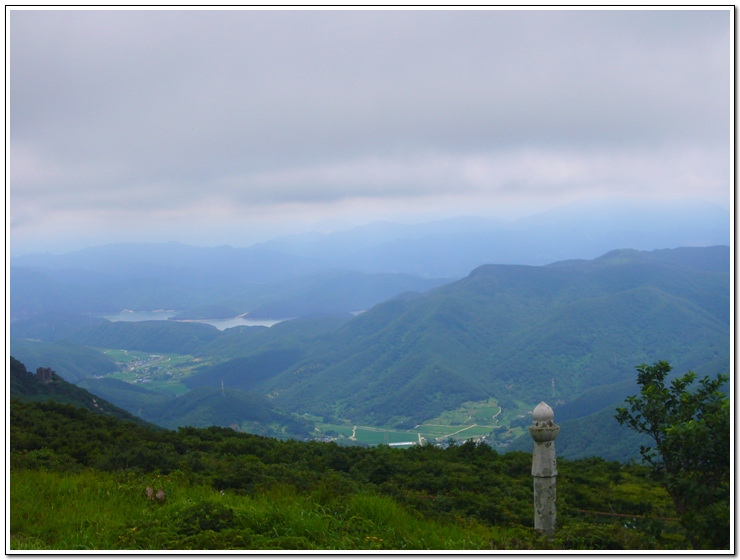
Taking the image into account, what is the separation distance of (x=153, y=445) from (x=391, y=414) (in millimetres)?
97091

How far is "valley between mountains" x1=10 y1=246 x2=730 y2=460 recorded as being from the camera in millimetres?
89062

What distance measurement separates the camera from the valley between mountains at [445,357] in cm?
8906

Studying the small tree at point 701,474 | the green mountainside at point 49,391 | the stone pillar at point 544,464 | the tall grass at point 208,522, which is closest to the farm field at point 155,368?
the green mountainside at point 49,391

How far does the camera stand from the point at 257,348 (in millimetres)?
156500

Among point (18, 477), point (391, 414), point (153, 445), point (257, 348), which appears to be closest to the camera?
point (18, 477)

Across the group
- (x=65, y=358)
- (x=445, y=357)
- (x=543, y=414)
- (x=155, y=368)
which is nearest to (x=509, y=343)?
(x=445, y=357)

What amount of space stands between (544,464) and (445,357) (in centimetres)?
12502

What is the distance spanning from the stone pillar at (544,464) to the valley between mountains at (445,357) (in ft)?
175

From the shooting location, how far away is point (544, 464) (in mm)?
5105

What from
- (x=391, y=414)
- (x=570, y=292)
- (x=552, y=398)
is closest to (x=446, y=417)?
(x=391, y=414)

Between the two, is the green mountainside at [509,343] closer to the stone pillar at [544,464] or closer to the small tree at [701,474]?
the stone pillar at [544,464]

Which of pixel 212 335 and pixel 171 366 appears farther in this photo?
pixel 212 335

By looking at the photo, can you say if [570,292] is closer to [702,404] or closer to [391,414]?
[391,414]

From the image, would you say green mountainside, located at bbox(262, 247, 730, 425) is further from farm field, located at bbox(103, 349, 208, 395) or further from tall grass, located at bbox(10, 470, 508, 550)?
tall grass, located at bbox(10, 470, 508, 550)
